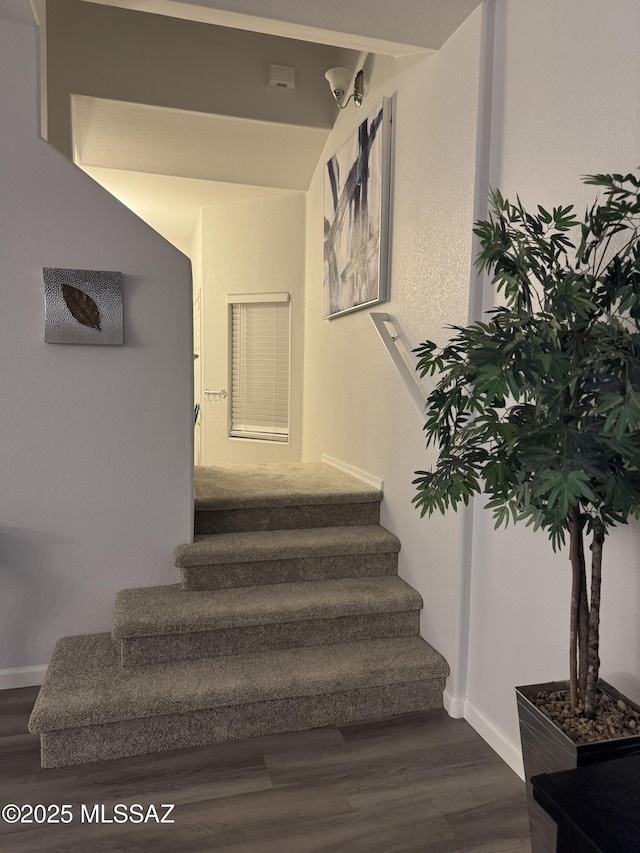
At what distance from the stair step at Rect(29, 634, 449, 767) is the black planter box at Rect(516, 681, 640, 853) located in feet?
2.77

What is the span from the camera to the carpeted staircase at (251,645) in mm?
2154

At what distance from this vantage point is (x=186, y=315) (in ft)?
8.80

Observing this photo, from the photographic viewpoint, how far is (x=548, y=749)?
1478 millimetres

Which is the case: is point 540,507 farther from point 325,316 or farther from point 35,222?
point 325,316

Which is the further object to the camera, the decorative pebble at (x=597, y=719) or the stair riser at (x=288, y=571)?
the stair riser at (x=288, y=571)

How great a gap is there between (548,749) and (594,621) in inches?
13.8

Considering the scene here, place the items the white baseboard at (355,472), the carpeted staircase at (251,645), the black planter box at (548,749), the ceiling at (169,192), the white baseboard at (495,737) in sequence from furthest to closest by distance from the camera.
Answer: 1. the ceiling at (169,192)
2. the white baseboard at (355,472)
3. the carpeted staircase at (251,645)
4. the white baseboard at (495,737)
5. the black planter box at (548,749)

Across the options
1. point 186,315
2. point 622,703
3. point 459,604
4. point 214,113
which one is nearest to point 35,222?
point 186,315

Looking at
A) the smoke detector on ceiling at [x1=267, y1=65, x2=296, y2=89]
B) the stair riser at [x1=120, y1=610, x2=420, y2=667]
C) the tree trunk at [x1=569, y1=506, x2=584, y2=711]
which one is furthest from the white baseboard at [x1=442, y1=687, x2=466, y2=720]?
the smoke detector on ceiling at [x1=267, y1=65, x2=296, y2=89]

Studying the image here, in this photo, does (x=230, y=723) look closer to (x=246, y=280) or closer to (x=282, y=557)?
(x=282, y=557)

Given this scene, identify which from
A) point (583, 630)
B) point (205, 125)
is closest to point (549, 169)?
point (583, 630)

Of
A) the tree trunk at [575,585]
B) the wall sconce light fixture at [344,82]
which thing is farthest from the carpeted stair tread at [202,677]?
the wall sconce light fixture at [344,82]

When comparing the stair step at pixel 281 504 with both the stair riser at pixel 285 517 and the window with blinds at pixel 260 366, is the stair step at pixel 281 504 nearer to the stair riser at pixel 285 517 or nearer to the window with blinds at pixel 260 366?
the stair riser at pixel 285 517

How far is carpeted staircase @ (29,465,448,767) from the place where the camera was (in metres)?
2.15
